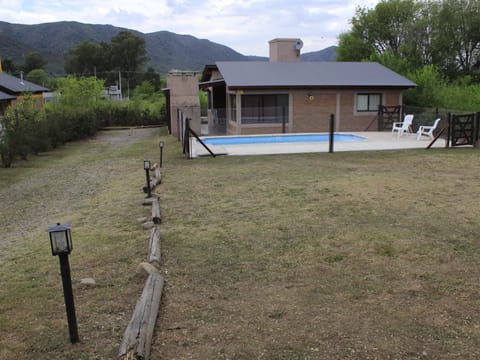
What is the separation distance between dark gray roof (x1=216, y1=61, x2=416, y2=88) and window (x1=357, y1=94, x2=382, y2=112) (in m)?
0.74

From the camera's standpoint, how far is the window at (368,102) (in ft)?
74.9

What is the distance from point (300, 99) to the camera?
22.1 meters

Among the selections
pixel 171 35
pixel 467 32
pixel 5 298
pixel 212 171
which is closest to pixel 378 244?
pixel 5 298

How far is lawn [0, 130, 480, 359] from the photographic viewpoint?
3.39 m

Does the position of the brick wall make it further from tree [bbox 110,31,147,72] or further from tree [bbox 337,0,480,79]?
tree [bbox 110,31,147,72]

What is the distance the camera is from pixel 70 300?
334cm

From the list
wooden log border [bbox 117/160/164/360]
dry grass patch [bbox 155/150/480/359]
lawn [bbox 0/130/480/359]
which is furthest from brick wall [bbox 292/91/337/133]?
wooden log border [bbox 117/160/164/360]

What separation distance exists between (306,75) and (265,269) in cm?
1949

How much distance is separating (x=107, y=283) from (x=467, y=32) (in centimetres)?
4177

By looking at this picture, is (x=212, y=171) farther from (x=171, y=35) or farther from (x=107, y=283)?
(x=171, y=35)

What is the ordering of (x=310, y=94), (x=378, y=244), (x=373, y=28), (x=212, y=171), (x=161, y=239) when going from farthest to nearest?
1. (x=373, y=28)
2. (x=310, y=94)
3. (x=212, y=171)
4. (x=161, y=239)
5. (x=378, y=244)

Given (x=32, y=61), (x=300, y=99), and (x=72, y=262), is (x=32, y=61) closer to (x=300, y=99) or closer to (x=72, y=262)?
(x=300, y=99)

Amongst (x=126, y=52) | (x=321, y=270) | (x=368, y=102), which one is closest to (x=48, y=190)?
(x=321, y=270)

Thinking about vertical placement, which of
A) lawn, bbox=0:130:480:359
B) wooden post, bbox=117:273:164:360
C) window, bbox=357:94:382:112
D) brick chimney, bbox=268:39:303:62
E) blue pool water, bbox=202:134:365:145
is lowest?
blue pool water, bbox=202:134:365:145
